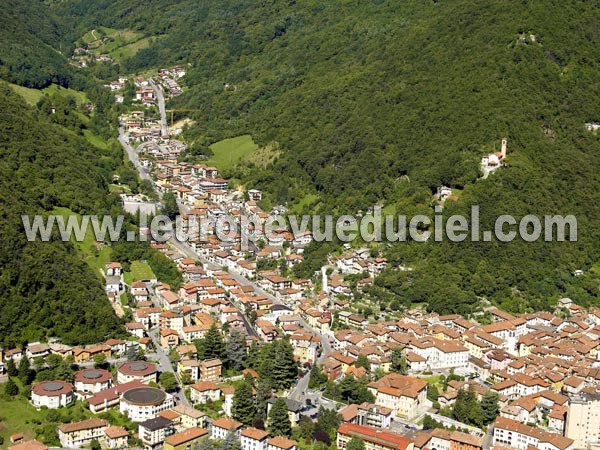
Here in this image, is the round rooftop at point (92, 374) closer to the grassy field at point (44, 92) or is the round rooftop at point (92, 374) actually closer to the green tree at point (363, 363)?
the green tree at point (363, 363)

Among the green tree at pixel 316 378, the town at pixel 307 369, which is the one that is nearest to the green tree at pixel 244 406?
the town at pixel 307 369

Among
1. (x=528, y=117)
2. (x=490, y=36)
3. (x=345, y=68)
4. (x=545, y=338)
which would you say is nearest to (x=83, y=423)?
(x=545, y=338)

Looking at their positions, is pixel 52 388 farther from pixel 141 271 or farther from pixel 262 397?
pixel 141 271

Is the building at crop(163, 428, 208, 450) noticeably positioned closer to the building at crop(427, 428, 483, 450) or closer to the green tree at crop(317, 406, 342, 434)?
the green tree at crop(317, 406, 342, 434)

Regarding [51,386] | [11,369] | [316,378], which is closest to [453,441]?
[316,378]

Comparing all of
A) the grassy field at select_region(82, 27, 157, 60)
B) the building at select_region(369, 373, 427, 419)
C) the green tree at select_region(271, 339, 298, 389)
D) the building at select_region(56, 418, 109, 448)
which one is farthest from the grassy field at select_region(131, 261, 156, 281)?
the grassy field at select_region(82, 27, 157, 60)

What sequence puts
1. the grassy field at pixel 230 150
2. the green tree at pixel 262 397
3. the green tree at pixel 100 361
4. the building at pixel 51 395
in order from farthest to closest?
1. the grassy field at pixel 230 150
2. the green tree at pixel 100 361
3. the green tree at pixel 262 397
4. the building at pixel 51 395
